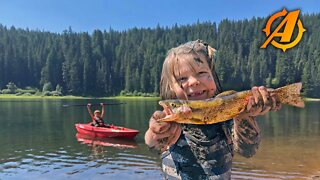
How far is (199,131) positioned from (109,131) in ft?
92.8

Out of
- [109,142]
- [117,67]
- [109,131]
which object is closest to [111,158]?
[109,142]

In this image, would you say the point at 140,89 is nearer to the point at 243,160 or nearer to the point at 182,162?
the point at 243,160

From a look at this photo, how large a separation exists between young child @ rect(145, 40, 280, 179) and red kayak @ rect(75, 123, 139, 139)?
2721cm

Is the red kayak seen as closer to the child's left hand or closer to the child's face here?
the child's face

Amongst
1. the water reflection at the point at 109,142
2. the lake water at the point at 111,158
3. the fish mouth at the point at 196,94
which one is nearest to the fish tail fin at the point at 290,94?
the fish mouth at the point at 196,94

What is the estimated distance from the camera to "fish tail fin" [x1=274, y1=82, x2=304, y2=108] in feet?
11.1

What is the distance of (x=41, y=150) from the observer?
27812 mm

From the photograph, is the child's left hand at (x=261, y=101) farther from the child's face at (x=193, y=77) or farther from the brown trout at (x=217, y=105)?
the child's face at (x=193, y=77)

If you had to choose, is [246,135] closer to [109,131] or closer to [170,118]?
[170,118]

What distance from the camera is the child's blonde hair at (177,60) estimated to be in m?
3.51

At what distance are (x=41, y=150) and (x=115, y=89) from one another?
464 feet

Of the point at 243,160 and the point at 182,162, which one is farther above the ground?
the point at 182,162

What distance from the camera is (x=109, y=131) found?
1227 inches

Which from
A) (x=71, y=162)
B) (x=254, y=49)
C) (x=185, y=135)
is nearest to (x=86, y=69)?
(x=254, y=49)
